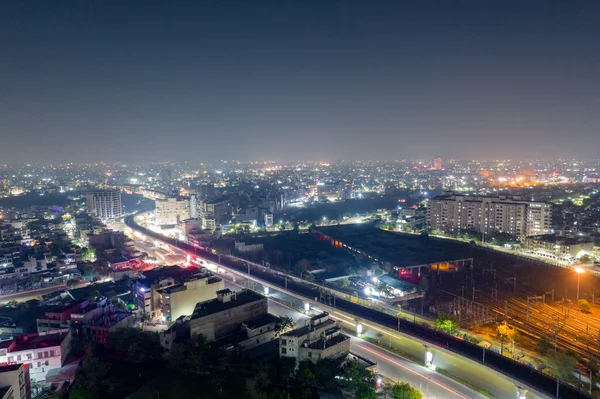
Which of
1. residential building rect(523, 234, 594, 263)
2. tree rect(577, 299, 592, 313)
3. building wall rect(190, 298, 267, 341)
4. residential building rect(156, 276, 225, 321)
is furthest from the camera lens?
residential building rect(523, 234, 594, 263)

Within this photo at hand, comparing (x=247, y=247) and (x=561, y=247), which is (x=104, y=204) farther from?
(x=561, y=247)

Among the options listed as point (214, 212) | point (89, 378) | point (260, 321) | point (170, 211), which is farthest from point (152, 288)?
point (170, 211)

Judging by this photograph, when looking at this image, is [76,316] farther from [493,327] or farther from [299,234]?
[299,234]

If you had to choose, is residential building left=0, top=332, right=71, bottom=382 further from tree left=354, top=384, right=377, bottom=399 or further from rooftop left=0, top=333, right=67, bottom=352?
tree left=354, top=384, right=377, bottom=399

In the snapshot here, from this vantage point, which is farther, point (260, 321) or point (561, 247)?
point (561, 247)

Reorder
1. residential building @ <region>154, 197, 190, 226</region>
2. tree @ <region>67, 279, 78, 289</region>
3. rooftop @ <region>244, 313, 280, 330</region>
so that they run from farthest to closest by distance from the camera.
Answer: residential building @ <region>154, 197, 190, 226</region>
tree @ <region>67, 279, 78, 289</region>
rooftop @ <region>244, 313, 280, 330</region>

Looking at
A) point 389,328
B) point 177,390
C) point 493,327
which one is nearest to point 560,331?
point 493,327

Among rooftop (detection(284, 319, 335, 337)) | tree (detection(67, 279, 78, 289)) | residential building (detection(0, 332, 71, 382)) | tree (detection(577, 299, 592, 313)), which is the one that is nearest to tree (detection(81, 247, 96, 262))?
tree (detection(67, 279, 78, 289))

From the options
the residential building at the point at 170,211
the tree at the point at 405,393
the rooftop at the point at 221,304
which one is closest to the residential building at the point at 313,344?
the tree at the point at 405,393
